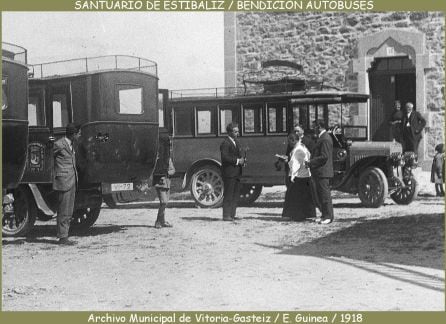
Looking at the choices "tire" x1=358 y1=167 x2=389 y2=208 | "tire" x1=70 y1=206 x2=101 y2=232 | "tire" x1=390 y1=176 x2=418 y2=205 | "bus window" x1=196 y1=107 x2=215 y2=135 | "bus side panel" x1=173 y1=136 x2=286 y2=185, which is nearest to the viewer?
"tire" x1=70 y1=206 x2=101 y2=232

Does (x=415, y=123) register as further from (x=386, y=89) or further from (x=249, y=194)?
(x=249, y=194)

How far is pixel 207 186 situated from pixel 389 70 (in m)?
6.95

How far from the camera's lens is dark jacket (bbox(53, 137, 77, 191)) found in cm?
1153

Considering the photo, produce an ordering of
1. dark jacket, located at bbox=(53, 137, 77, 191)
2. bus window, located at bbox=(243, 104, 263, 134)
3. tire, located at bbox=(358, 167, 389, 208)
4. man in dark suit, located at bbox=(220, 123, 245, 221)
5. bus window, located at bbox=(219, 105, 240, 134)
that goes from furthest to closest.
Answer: bus window, located at bbox=(219, 105, 240, 134) < bus window, located at bbox=(243, 104, 263, 134) < tire, located at bbox=(358, 167, 389, 208) < man in dark suit, located at bbox=(220, 123, 245, 221) < dark jacket, located at bbox=(53, 137, 77, 191)

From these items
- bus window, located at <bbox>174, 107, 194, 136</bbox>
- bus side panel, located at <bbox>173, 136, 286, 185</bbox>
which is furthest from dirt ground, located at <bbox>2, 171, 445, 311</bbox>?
bus window, located at <bbox>174, 107, 194, 136</bbox>

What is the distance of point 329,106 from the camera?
56.0ft

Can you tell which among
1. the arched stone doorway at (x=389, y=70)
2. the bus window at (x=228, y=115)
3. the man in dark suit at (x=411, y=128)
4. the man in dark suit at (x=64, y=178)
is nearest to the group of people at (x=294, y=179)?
the bus window at (x=228, y=115)

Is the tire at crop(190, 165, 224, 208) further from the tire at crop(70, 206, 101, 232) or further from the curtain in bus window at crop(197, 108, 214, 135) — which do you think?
the tire at crop(70, 206, 101, 232)

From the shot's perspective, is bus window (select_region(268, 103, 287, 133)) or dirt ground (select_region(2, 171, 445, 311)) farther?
bus window (select_region(268, 103, 287, 133))

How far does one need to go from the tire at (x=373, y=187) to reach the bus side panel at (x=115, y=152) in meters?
4.76

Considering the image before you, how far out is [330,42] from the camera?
71.9 feet

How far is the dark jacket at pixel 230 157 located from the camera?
14391 mm

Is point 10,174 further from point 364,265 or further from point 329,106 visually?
point 329,106

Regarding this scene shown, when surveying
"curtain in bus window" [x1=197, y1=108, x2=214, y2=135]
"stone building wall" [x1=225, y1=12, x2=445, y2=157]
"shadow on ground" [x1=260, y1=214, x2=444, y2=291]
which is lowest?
"shadow on ground" [x1=260, y1=214, x2=444, y2=291]
